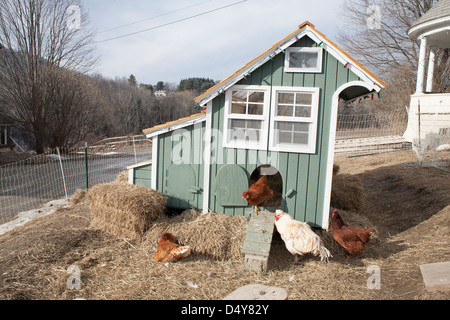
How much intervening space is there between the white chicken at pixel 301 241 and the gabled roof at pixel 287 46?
256cm

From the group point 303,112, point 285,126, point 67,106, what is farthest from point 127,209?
point 67,106

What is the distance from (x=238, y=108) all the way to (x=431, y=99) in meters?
9.72

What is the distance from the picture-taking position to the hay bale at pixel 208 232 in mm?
4754

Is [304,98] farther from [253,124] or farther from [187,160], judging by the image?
[187,160]

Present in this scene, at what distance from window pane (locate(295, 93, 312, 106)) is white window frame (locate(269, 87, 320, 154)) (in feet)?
0.22

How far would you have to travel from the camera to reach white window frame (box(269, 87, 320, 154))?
5129mm

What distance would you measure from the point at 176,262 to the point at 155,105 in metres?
34.4

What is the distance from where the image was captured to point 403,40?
20.2 m

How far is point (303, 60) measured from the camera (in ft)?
16.9

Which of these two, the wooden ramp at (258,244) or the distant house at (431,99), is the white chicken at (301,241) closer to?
the wooden ramp at (258,244)

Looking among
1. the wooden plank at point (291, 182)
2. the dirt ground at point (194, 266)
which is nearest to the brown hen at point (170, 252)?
the dirt ground at point (194, 266)
